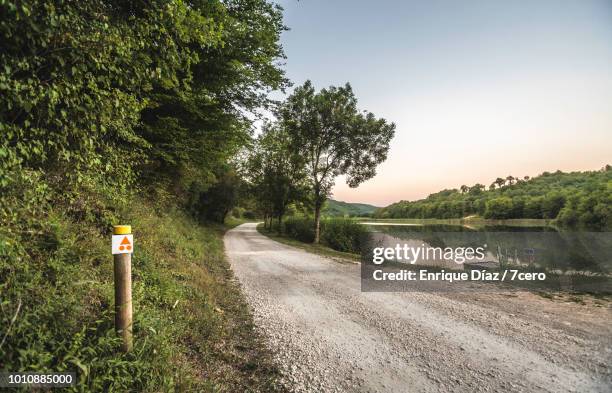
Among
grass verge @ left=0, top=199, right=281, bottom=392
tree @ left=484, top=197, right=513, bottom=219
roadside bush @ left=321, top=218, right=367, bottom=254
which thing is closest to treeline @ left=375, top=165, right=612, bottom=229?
tree @ left=484, top=197, right=513, bottom=219

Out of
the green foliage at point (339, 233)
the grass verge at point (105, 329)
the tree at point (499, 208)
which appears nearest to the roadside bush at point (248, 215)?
the green foliage at point (339, 233)

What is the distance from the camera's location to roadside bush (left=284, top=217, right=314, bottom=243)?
2530 centimetres

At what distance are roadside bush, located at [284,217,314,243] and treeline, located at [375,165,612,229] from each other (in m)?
48.1

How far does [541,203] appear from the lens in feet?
234

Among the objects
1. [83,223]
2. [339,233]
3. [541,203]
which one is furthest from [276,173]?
[541,203]

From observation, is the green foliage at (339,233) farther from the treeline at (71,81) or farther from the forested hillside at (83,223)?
the treeline at (71,81)

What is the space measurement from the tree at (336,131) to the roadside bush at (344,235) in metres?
1.48

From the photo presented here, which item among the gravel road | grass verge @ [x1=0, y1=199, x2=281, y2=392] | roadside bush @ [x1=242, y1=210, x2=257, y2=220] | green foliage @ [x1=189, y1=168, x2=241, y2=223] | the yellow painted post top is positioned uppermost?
green foliage @ [x1=189, y1=168, x2=241, y2=223]

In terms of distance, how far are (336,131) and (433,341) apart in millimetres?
17967

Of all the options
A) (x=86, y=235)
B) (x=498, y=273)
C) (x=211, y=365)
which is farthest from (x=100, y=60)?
(x=498, y=273)

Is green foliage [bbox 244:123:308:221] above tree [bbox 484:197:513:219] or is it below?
above

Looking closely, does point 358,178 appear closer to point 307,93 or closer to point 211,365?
point 307,93

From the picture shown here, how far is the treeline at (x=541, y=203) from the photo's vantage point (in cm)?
4972

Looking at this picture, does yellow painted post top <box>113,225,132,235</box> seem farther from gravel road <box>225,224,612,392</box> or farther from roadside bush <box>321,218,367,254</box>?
roadside bush <box>321,218,367,254</box>
